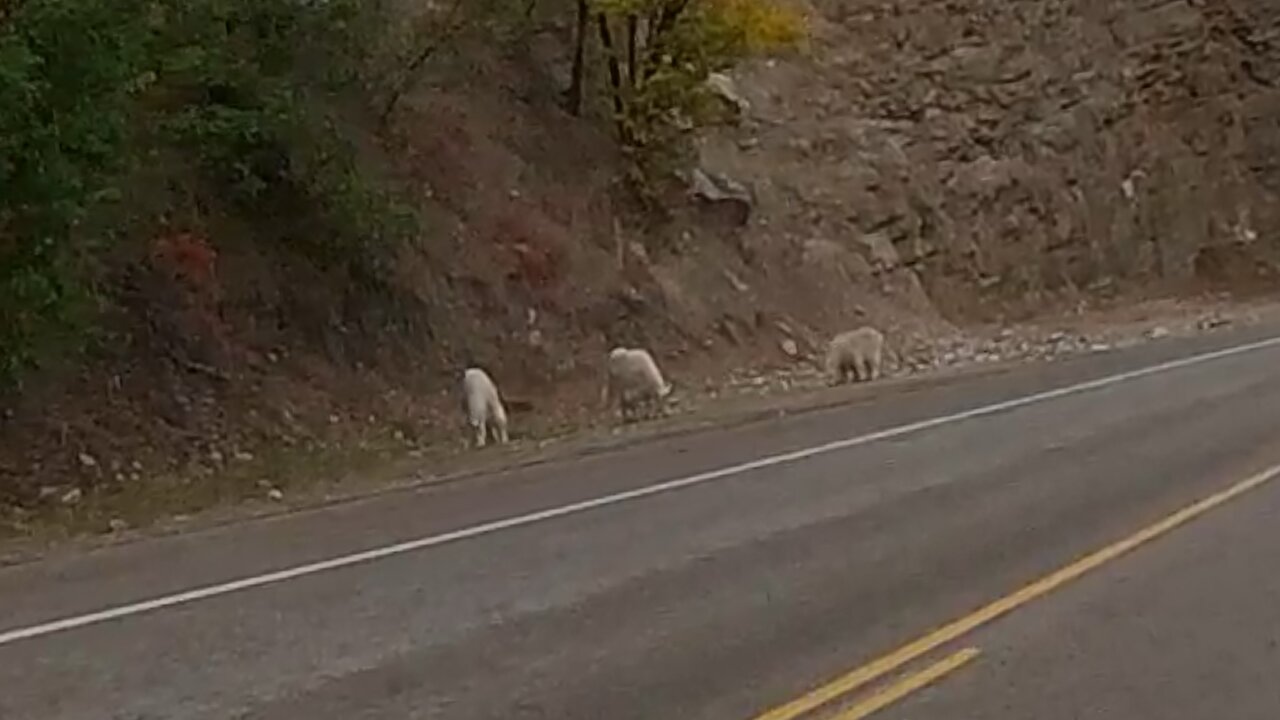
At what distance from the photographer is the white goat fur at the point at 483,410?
20.5m

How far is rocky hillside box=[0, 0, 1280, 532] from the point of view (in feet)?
65.2

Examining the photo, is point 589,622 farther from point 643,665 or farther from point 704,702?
point 704,702

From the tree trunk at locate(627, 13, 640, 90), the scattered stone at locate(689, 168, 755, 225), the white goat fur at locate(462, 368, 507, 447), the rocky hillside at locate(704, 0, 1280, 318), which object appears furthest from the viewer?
the rocky hillside at locate(704, 0, 1280, 318)

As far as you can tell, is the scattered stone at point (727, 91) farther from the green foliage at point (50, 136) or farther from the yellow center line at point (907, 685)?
the yellow center line at point (907, 685)

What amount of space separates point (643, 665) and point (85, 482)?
10.00 m

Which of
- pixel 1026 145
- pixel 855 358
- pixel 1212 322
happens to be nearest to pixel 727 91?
pixel 855 358

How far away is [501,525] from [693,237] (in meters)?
19.9

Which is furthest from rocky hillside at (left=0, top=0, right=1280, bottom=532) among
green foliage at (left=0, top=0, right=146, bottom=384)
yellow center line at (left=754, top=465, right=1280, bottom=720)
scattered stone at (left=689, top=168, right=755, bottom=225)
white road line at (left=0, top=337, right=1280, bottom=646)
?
yellow center line at (left=754, top=465, right=1280, bottom=720)

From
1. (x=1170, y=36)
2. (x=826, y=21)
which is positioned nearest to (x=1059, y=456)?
(x=826, y=21)

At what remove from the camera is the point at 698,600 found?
34.0 ft

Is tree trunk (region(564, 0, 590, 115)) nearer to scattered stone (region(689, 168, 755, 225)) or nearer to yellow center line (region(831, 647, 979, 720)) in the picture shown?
scattered stone (region(689, 168, 755, 225))

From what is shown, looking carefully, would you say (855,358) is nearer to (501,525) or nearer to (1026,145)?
(501,525)

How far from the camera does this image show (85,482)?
57.4 ft

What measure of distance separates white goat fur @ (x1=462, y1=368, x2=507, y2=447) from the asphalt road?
316 centimetres
